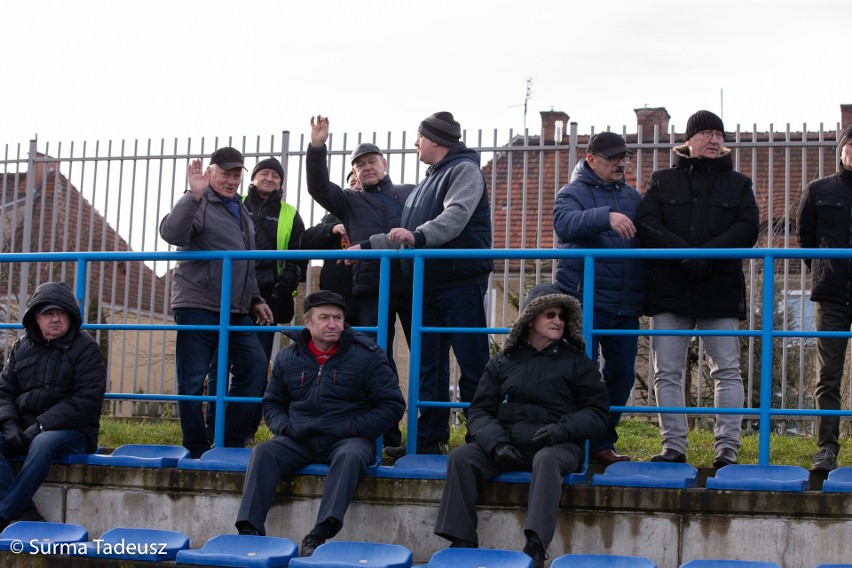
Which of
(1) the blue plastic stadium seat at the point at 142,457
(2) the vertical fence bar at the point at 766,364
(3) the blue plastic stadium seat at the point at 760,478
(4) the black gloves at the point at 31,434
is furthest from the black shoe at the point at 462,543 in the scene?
(4) the black gloves at the point at 31,434

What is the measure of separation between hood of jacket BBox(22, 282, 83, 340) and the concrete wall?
2.65 ft

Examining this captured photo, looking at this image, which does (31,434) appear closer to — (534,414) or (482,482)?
(482,482)

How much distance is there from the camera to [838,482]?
5535mm

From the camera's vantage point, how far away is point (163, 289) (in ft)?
34.3

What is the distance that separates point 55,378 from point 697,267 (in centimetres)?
357

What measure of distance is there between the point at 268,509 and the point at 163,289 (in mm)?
4879

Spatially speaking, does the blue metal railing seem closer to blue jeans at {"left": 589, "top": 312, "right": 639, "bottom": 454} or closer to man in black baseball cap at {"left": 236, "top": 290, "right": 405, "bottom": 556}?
man in black baseball cap at {"left": 236, "top": 290, "right": 405, "bottom": 556}

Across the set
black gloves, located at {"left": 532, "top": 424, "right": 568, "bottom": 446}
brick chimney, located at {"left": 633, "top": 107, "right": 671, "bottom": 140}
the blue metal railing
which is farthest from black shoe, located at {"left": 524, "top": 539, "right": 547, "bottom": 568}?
brick chimney, located at {"left": 633, "top": 107, "right": 671, "bottom": 140}

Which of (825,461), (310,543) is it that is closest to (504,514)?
(310,543)

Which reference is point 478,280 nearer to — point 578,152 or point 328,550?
point 328,550

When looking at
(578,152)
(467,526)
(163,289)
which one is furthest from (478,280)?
(163,289)

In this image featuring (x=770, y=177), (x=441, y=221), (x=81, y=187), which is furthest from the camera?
(x=81, y=187)

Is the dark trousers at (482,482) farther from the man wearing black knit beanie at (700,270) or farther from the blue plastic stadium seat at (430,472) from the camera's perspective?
the man wearing black knit beanie at (700,270)

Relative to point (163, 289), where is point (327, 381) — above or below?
below
